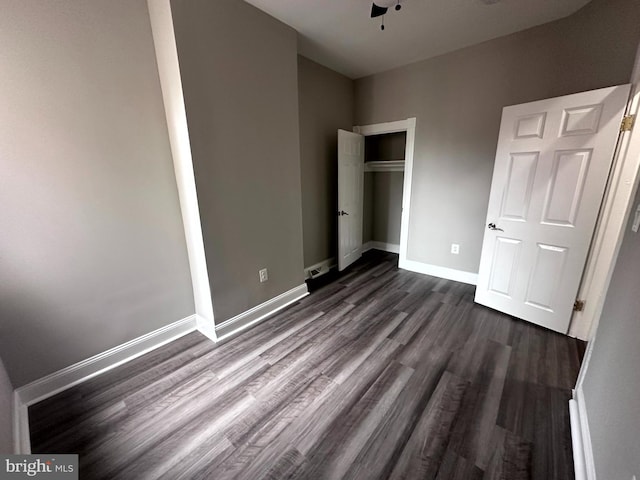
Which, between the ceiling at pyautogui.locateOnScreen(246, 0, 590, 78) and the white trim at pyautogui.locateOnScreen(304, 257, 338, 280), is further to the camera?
the white trim at pyautogui.locateOnScreen(304, 257, 338, 280)

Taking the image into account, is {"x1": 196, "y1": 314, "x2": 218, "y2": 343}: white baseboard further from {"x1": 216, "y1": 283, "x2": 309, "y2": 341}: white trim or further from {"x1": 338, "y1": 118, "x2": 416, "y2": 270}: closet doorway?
{"x1": 338, "y1": 118, "x2": 416, "y2": 270}: closet doorway

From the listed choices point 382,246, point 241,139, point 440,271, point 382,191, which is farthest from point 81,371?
point 382,191

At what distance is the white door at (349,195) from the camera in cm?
340

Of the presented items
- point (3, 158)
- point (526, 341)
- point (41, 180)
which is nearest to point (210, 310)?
point (41, 180)

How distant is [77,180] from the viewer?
1611 mm

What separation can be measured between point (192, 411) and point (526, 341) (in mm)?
2639

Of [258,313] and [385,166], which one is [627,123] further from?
[258,313]

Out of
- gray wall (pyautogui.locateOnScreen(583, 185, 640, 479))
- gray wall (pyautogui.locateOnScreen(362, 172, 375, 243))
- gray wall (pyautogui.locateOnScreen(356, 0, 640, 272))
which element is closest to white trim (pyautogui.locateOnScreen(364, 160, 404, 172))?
gray wall (pyautogui.locateOnScreen(362, 172, 375, 243))

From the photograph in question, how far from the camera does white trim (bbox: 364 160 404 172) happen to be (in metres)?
4.00

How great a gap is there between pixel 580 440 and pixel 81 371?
306cm

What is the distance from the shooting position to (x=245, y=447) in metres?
1.33

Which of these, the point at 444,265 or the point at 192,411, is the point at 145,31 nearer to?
the point at 192,411

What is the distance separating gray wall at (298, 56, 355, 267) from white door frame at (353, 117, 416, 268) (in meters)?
0.36

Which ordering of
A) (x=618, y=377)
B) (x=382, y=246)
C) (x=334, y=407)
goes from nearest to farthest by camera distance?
(x=618, y=377), (x=334, y=407), (x=382, y=246)
